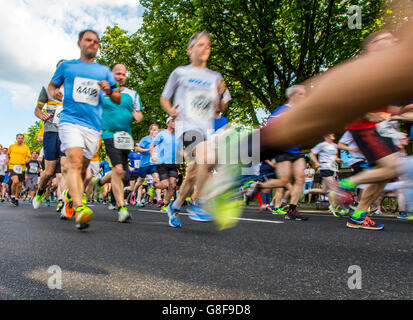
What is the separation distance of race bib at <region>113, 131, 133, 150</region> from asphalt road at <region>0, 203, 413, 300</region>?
163 centimetres

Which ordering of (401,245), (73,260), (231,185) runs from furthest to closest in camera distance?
1. (401,245)
2. (73,260)
3. (231,185)

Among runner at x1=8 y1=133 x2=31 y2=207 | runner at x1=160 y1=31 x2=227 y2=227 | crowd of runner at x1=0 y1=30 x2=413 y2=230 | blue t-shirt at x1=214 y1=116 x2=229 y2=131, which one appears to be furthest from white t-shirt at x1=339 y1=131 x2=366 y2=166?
runner at x1=8 y1=133 x2=31 y2=207

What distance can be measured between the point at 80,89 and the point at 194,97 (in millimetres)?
1229

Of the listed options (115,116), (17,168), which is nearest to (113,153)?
(115,116)

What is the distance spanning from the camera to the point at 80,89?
12.8 ft

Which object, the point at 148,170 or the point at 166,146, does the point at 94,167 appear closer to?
the point at 166,146

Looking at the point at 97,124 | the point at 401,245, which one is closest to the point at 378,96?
the point at 401,245

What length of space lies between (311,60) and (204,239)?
11.8 m

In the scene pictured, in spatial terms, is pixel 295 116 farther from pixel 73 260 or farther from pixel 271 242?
pixel 271 242

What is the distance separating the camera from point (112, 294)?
1.82 metres

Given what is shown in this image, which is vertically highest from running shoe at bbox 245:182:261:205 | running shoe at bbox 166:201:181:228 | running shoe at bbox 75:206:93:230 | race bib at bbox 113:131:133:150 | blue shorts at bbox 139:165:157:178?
race bib at bbox 113:131:133:150

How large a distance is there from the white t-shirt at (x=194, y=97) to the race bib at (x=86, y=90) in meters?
0.78

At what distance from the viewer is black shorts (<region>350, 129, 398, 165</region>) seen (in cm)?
423

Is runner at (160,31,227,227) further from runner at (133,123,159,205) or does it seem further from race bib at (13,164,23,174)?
race bib at (13,164,23,174)
